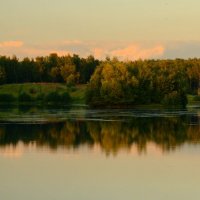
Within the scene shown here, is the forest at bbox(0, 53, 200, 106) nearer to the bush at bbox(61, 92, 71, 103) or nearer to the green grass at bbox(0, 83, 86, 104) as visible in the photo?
the bush at bbox(61, 92, 71, 103)

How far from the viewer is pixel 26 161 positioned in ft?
98.9

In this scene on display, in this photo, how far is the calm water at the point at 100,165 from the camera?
22094 mm

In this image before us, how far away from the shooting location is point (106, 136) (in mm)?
43625

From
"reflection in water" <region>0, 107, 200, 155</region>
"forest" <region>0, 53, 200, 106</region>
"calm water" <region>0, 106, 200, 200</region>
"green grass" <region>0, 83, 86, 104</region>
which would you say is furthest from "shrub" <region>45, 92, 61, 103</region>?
"calm water" <region>0, 106, 200, 200</region>

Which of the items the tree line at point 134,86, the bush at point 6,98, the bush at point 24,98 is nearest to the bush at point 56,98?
the bush at point 24,98

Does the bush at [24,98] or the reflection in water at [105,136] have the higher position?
the reflection in water at [105,136]

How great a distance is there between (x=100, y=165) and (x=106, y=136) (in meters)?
15.2

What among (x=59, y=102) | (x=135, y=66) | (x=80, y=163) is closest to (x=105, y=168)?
(x=80, y=163)

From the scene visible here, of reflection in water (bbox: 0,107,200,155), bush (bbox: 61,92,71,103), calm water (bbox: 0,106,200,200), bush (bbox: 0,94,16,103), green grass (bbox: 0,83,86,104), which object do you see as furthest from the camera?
green grass (bbox: 0,83,86,104)

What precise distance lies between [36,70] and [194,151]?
14142 cm

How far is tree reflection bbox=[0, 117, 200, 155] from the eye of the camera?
123ft

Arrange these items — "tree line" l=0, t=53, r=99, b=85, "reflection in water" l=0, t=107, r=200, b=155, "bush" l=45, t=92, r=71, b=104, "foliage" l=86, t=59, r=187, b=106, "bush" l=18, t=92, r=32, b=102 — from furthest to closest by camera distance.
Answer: "tree line" l=0, t=53, r=99, b=85 → "bush" l=18, t=92, r=32, b=102 → "bush" l=45, t=92, r=71, b=104 → "foliage" l=86, t=59, r=187, b=106 → "reflection in water" l=0, t=107, r=200, b=155

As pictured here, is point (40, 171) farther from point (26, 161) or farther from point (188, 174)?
point (188, 174)

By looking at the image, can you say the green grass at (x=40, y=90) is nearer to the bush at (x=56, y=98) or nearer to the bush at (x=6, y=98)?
the bush at (x=6, y=98)
